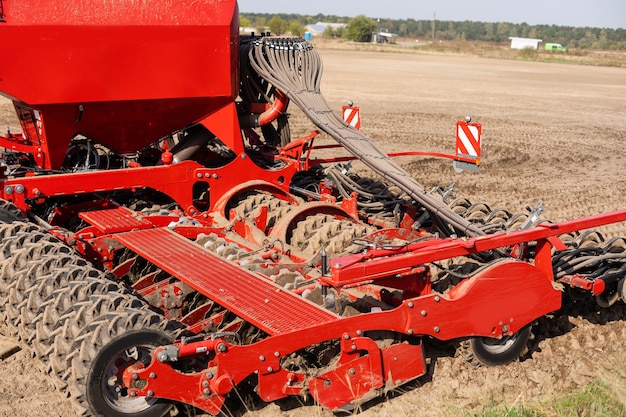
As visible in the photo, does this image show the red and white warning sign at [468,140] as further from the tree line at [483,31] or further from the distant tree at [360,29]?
the tree line at [483,31]

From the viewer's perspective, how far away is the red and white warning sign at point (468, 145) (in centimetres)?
660

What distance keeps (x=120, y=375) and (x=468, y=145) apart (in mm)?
4069

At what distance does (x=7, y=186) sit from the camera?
5.31m

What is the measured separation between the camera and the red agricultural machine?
149 inches

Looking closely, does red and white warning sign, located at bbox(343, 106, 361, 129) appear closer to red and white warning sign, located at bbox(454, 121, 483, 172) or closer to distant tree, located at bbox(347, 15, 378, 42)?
red and white warning sign, located at bbox(454, 121, 483, 172)

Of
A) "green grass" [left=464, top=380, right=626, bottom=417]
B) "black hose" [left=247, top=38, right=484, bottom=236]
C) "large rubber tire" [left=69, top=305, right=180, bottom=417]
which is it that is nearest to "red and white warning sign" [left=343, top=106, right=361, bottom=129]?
"black hose" [left=247, top=38, right=484, bottom=236]

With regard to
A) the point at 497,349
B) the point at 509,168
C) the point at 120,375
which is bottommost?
the point at 509,168

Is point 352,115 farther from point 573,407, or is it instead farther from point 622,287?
point 573,407

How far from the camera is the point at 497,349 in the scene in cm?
464

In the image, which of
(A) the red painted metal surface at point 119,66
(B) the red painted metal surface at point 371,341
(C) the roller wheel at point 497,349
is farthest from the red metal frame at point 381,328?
(A) the red painted metal surface at point 119,66

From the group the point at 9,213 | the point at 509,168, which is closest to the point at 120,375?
the point at 9,213

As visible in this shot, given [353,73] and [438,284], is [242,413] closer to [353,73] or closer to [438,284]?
[438,284]

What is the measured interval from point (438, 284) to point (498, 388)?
1.06m

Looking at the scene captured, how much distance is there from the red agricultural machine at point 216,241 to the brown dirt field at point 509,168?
227mm
